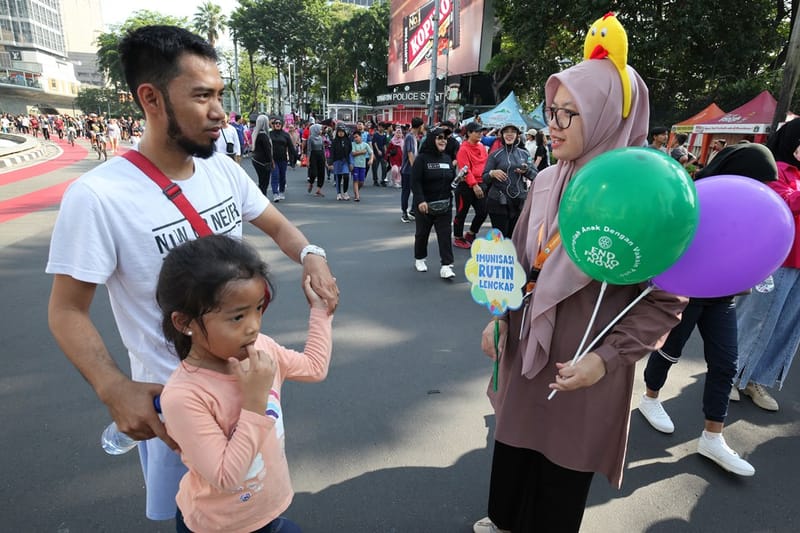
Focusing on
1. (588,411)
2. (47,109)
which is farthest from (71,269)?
(47,109)

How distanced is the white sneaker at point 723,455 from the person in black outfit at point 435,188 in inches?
130

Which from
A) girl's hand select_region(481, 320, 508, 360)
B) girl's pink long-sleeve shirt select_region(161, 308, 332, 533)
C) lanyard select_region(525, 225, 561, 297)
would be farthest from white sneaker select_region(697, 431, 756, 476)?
girl's pink long-sleeve shirt select_region(161, 308, 332, 533)

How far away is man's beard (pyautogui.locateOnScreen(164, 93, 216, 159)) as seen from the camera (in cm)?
138

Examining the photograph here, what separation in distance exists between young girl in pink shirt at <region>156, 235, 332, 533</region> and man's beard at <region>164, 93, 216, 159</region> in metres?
0.37

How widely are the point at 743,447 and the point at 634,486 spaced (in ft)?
2.93

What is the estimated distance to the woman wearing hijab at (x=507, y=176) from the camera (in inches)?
227

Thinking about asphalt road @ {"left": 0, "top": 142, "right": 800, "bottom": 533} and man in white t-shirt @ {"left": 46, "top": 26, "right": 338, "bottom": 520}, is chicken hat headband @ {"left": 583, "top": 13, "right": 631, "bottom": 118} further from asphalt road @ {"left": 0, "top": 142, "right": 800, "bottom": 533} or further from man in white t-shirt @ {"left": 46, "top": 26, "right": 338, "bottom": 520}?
asphalt road @ {"left": 0, "top": 142, "right": 800, "bottom": 533}

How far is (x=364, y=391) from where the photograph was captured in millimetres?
3234

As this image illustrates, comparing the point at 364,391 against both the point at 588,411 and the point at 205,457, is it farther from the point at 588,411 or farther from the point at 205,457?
the point at 205,457

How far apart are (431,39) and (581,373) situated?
30.4m

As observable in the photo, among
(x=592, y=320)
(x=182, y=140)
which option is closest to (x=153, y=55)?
(x=182, y=140)

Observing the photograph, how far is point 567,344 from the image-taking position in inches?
63.4

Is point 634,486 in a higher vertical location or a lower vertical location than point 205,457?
lower

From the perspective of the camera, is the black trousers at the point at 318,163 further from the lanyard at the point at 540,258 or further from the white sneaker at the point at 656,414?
the lanyard at the point at 540,258
